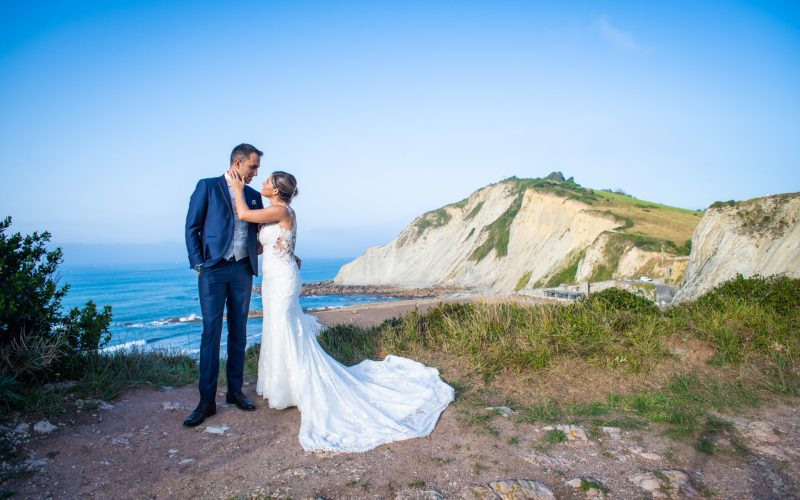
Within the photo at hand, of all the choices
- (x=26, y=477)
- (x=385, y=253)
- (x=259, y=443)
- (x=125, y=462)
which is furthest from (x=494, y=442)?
(x=385, y=253)

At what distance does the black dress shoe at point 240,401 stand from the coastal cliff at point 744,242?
19.2m

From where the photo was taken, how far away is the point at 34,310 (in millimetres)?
5367

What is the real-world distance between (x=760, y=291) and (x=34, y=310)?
36.2ft

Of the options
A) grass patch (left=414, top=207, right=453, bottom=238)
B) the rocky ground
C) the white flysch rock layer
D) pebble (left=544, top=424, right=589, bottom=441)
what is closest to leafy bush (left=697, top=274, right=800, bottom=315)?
the rocky ground

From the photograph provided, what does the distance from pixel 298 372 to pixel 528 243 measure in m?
48.9

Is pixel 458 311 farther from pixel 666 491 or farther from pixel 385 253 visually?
pixel 385 253

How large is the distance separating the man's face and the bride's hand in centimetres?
4

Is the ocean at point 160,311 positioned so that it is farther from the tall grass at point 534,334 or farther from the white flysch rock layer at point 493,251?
the tall grass at point 534,334

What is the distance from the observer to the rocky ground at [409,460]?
11.7 feet

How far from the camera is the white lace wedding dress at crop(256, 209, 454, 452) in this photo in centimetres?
485

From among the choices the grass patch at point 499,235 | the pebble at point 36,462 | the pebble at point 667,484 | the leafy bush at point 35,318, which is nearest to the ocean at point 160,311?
the leafy bush at point 35,318

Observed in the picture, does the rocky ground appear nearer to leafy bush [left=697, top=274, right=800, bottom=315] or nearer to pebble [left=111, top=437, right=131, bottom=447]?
pebble [left=111, top=437, right=131, bottom=447]

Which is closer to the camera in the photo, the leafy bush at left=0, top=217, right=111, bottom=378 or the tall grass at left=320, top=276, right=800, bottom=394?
the leafy bush at left=0, top=217, right=111, bottom=378

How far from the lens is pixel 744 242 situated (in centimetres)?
2009
